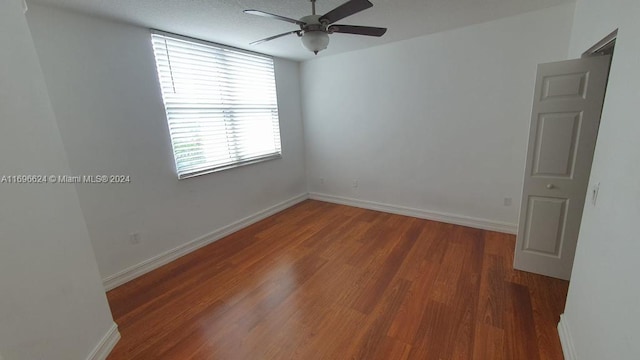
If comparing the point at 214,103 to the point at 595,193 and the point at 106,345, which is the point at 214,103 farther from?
the point at 595,193

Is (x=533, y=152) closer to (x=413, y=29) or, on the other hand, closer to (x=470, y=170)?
(x=470, y=170)

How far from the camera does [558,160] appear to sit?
6.88 ft

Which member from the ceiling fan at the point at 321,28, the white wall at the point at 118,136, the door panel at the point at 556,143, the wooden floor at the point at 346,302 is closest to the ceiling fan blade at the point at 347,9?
the ceiling fan at the point at 321,28

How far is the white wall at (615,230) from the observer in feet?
3.28

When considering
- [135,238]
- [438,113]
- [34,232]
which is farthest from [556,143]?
[135,238]

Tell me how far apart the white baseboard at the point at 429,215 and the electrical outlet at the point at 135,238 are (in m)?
2.87

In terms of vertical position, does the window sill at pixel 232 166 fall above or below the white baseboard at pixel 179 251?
above

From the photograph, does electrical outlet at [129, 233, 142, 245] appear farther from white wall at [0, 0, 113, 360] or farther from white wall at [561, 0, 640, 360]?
white wall at [561, 0, 640, 360]

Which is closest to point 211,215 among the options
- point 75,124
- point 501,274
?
point 75,124

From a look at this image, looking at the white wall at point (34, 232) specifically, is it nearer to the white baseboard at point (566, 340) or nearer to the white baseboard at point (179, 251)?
the white baseboard at point (179, 251)

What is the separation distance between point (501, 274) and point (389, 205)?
1797 millimetres

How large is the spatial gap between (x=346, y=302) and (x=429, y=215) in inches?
85.1

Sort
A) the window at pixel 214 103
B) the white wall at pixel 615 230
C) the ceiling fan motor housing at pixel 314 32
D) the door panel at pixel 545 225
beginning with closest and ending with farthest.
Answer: the white wall at pixel 615 230, the ceiling fan motor housing at pixel 314 32, the door panel at pixel 545 225, the window at pixel 214 103

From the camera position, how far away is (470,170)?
3238 millimetres
